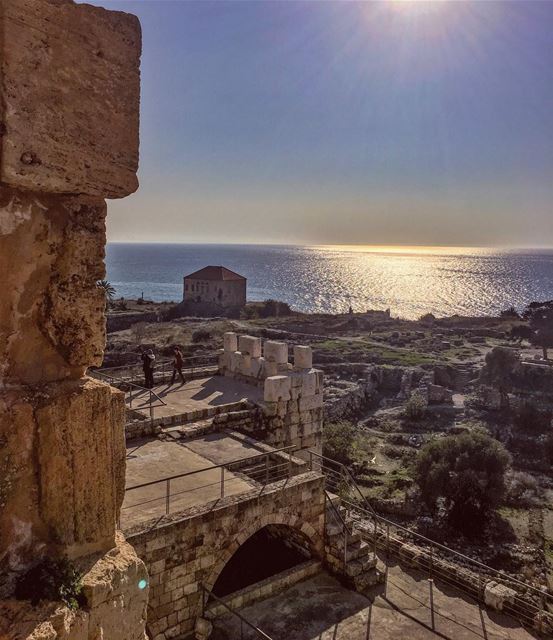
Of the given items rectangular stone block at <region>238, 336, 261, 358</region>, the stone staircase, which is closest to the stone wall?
the stone staircase

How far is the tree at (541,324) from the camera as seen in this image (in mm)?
50844

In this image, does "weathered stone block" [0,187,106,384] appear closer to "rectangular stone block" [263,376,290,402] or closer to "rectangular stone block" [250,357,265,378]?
"rectangular stone block" [263,376,290,402]

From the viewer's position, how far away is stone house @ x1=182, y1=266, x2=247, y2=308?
69875 mm

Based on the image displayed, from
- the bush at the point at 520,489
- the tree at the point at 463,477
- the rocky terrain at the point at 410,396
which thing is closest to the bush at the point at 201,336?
the rocky terrain at the point at 410,396

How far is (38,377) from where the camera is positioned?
9.55ft

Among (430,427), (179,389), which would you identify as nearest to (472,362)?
(430,427)

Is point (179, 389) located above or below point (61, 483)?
below

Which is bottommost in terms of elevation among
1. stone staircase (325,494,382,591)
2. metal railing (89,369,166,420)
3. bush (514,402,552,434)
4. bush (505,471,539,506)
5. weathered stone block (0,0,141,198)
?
bush (505,471,539,506)

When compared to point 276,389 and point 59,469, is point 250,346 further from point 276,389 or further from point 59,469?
point 59,469

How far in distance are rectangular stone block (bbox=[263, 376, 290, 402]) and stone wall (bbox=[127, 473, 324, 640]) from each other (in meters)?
3.39

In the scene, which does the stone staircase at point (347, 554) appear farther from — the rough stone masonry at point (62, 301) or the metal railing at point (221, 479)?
the rough stone masonry at point (62, 301)

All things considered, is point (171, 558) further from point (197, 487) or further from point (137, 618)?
point (137, 618)

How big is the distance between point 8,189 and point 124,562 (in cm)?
211

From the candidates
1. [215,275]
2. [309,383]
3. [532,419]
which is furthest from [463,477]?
[215,275]
